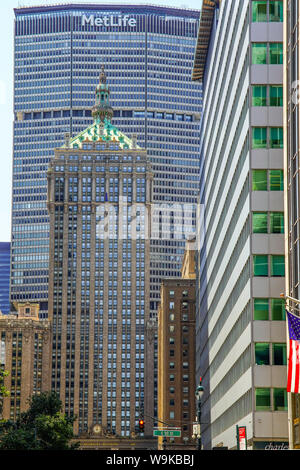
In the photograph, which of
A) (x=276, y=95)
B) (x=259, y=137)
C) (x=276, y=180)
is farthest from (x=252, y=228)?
(x=276, y=95)

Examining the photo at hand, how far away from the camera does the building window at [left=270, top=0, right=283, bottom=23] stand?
79.5m

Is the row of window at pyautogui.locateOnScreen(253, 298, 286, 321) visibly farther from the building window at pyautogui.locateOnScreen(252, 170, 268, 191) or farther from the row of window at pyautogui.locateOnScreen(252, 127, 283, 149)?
the row of window at pyautogui.locateOnScreen(252, 127, 283, 149)

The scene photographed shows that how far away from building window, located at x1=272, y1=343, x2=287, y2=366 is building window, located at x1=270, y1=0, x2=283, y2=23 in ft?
84.5

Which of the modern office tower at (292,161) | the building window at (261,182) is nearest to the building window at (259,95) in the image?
the building window at (261,182)

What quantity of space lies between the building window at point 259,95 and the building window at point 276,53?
2.13 m

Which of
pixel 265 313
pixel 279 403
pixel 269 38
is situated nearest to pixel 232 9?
pixel 269 38

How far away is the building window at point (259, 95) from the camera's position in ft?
259

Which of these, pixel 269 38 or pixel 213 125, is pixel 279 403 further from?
pixel 213 125

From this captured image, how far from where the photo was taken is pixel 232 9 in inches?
3780

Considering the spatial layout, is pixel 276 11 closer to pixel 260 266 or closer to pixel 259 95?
pixel 259 95

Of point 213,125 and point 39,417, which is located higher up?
point 213,125

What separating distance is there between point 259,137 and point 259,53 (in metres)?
6.71

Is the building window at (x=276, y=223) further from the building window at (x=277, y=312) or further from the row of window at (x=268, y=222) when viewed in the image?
the building window at (x=277, y=312)
